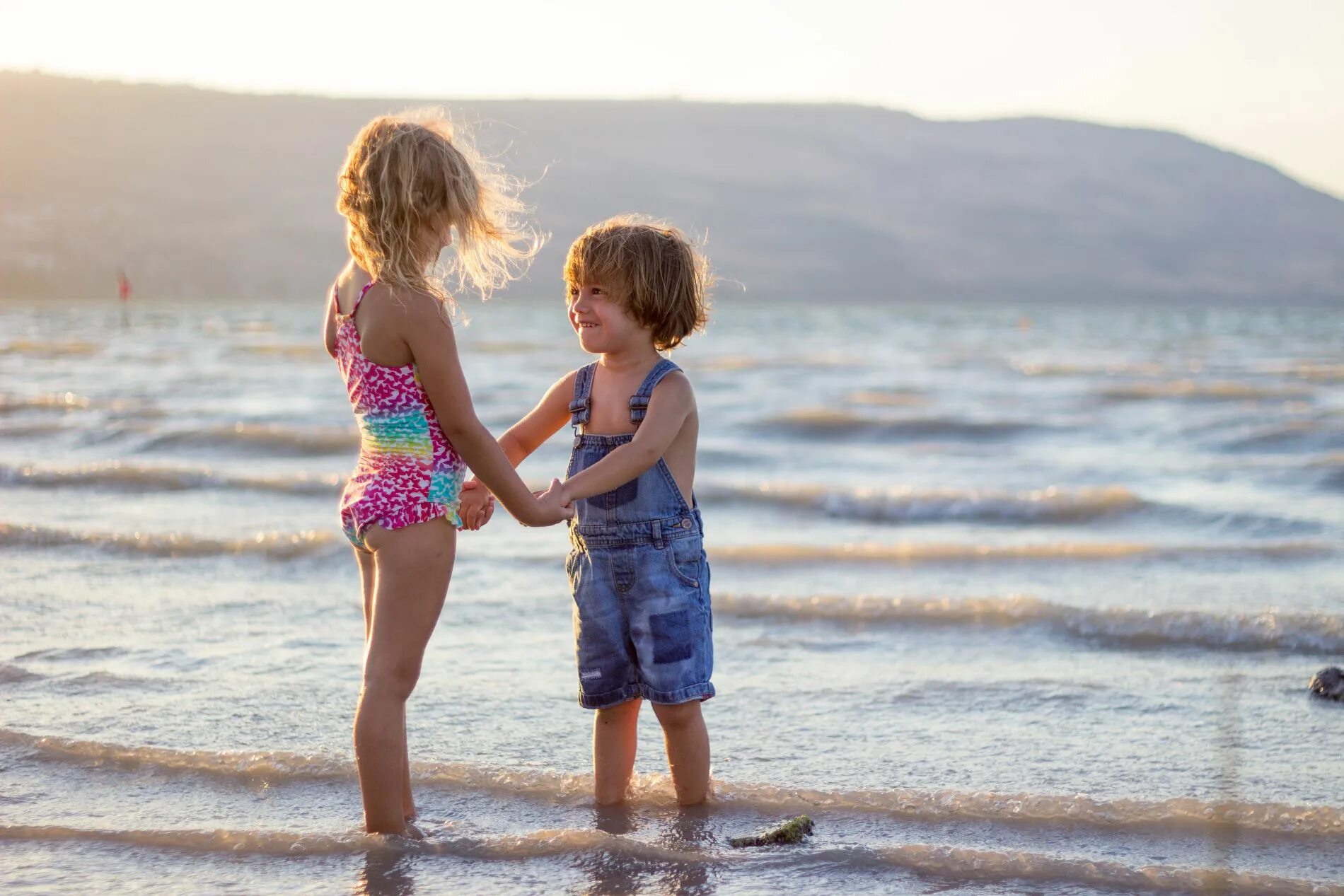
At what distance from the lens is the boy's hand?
9.71 feet

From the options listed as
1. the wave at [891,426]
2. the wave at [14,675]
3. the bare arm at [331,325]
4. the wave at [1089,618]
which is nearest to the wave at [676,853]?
the bare arm at [331,325]

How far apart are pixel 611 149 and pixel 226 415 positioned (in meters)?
119

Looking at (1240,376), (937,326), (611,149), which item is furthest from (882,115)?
(1240,376)

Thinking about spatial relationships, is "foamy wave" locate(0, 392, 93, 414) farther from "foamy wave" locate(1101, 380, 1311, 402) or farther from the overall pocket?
the overall pocket

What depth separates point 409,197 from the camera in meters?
2.81

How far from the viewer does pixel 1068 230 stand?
14200cm

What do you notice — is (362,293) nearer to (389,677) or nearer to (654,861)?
(389,677)

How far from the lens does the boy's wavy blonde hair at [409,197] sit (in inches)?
111

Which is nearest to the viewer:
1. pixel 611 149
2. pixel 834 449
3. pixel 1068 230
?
pixel 834 449

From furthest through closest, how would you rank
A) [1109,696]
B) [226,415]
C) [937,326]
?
[937,326]
[226,415]
[1109,696]

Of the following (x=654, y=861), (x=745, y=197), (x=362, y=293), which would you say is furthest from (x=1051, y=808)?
(x=745, y=197)

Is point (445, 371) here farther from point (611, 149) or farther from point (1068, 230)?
point (1068, 230)

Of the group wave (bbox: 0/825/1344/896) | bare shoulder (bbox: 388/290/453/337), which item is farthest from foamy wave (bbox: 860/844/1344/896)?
bare shoulder (bbox: 388/290/453/337)

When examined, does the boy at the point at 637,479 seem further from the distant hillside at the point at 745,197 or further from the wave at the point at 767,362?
the distant hillside at the point at 745,197
